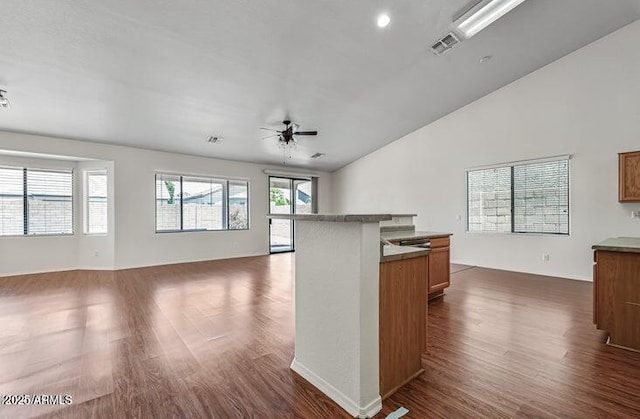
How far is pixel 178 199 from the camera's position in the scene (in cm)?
671

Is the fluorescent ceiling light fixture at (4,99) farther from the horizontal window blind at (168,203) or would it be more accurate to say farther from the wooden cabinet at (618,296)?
the wooden cabinet at (618,296)

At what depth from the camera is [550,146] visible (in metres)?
4.99

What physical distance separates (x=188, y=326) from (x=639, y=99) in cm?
688

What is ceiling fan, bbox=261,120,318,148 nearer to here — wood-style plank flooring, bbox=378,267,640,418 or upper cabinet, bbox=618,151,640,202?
wood-style plank flooring, bbox=378,267,640,418

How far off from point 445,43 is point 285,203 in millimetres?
6026

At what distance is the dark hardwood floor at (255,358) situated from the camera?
168cm

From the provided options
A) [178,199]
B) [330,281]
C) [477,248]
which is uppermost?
[178,199]

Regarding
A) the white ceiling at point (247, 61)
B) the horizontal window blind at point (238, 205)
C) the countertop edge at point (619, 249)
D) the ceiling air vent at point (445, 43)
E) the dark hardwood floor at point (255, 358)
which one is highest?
the ceiling air vent at point (445, 43)

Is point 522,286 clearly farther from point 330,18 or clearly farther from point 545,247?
point 330,18

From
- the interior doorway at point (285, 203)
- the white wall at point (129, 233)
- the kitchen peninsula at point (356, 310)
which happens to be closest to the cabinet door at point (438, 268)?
the kitchen peninsula at point (356, 310)

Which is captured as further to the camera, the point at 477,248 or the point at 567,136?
the point at 477,248

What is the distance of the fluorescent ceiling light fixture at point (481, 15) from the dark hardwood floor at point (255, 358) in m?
3.53

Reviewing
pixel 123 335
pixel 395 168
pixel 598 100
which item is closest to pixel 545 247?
pixel 598 100

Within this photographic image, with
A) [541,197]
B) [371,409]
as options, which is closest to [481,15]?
[541,197]
